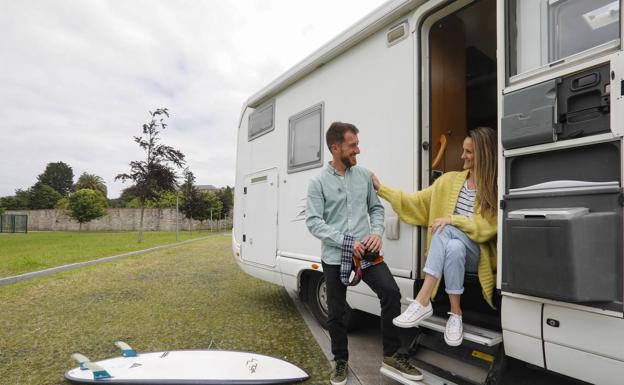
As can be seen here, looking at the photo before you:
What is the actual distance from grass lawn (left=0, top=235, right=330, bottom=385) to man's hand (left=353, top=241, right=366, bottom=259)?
1103 mm

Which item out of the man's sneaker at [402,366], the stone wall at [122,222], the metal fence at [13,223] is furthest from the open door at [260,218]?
the stone wall at [122,222]

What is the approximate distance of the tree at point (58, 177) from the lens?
238 feet

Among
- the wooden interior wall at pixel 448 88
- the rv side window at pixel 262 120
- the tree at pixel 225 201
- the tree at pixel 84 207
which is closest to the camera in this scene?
the wooden interior wall at pixel 448 88

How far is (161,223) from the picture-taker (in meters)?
31.7

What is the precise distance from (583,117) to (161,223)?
33.5 m

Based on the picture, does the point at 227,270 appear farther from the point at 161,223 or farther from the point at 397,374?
the point at 161,223

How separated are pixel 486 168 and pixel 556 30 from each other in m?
0.86

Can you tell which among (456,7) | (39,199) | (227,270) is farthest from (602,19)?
(39,199)

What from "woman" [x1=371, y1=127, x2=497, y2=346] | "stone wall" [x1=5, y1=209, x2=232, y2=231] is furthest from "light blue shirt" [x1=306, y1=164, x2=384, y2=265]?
"stone wall" [x1=5, y1=209, x2=232, y2=231]

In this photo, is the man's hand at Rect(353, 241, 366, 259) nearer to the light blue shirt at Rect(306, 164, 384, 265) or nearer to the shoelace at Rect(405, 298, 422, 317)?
the light blue shirt at Rect(306, 164, 384, 265)

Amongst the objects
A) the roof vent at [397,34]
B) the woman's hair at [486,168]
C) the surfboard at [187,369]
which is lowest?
the surfboard at [187,369]

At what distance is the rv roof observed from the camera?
110 inches

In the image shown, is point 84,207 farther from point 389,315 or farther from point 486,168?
point 486,168

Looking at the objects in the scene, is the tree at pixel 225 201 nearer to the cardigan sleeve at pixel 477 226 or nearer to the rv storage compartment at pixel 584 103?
the cardigan sleeve at pixel 477 226
